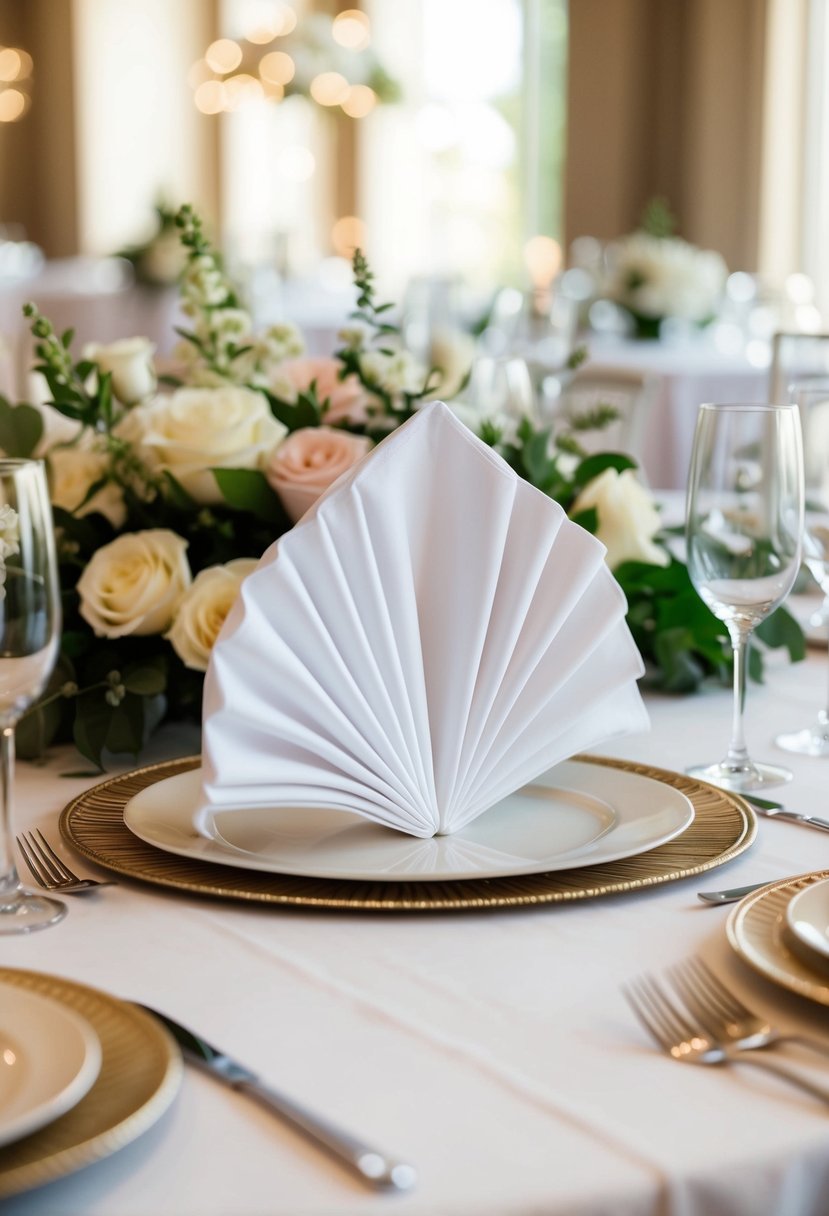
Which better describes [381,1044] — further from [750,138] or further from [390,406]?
[750,138]

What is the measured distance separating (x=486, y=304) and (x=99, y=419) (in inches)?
183

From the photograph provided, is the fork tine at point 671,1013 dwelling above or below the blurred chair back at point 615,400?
below

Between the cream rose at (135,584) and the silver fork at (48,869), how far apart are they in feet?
0.78

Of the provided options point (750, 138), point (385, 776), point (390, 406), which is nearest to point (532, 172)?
→ point (750, 138)

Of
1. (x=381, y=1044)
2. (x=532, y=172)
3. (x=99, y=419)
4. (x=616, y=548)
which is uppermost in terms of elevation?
(x=532, y=172)

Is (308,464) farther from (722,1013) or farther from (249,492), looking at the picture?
(722,1013)

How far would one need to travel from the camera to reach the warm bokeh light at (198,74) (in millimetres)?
10609

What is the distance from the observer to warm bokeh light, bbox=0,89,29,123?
11633mm

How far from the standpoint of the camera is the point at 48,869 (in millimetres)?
988

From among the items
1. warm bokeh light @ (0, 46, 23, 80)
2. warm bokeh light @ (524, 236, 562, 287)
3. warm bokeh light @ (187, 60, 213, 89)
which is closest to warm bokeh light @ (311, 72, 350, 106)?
warm bokeh light @ (524, 236, 562, 287)

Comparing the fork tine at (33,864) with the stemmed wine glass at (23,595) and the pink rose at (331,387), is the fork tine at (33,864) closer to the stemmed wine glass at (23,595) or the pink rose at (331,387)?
the stemmed wine glass at (23,595)

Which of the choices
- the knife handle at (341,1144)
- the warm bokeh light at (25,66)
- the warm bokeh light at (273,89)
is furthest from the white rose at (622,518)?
the warm bokeh light at (25,66)

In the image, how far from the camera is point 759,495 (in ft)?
3.79

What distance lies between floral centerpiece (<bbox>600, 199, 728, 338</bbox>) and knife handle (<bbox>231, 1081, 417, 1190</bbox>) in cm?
520
